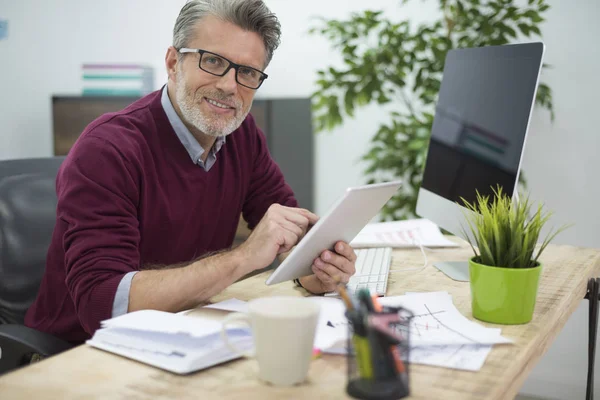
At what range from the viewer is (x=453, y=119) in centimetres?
154

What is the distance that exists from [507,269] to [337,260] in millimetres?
329

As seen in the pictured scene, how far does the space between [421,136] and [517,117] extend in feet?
3.18

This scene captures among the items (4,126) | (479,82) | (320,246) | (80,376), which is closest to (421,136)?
(479,82)

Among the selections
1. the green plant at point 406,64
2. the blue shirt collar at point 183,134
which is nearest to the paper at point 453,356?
the blue shirt collar at point 183,134

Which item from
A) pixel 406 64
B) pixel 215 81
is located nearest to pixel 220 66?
pixel 215 81

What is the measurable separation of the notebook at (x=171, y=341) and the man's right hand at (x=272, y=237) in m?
0.29

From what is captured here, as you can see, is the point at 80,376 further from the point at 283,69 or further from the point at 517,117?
the point at 283,69

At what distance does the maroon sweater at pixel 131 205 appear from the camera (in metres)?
1.19

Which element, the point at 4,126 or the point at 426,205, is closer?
the point at 426,205

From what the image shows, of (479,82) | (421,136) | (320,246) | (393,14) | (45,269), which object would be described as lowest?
(45,269)

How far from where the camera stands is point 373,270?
4.58 feet

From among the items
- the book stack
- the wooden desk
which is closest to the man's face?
the wooden desk

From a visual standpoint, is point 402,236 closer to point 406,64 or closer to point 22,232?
point 406,64

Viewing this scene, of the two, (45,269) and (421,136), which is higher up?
(421,136)
